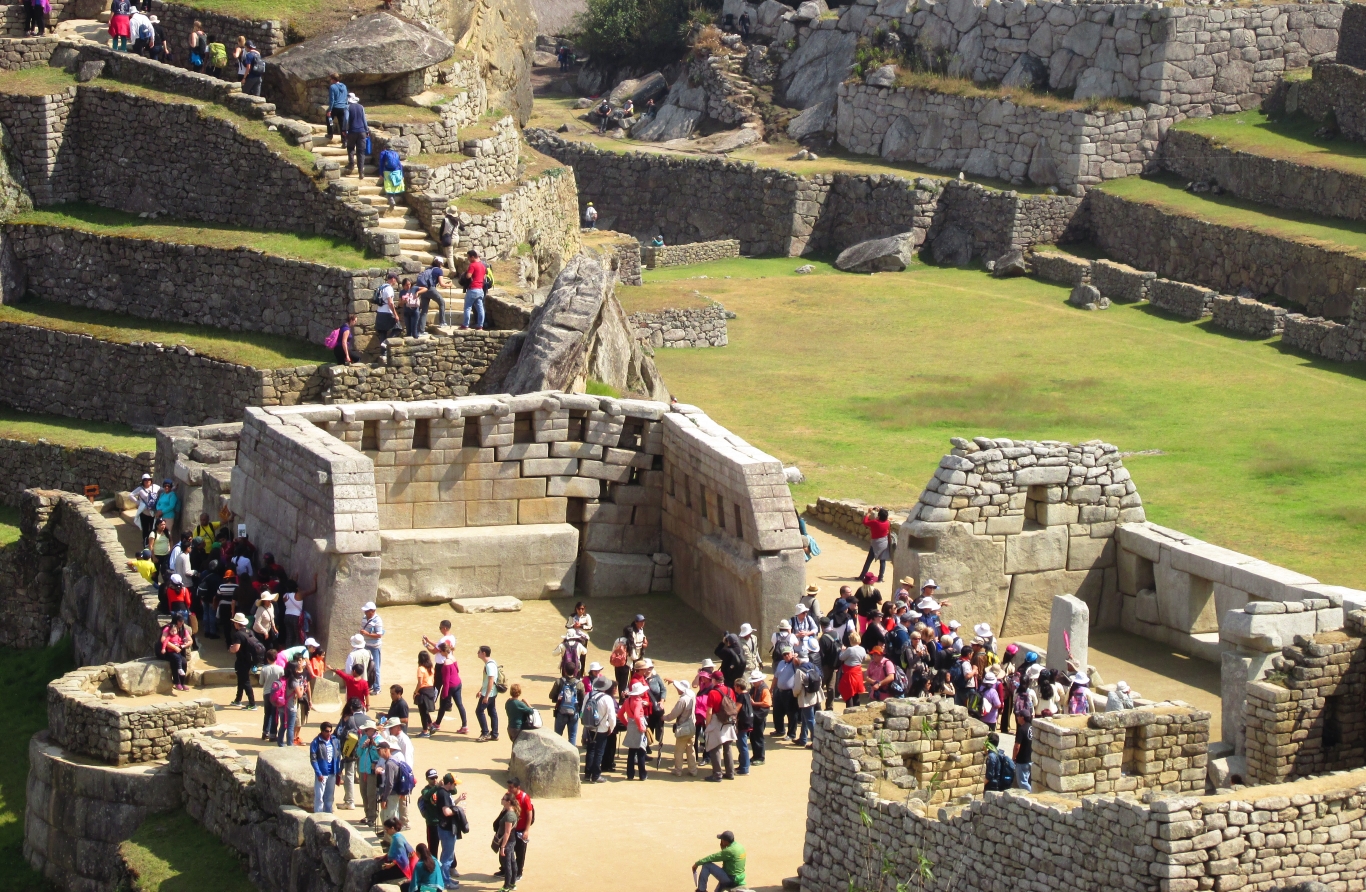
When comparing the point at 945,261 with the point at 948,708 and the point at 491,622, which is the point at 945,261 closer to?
the point at 491,622

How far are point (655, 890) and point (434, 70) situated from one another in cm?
2854

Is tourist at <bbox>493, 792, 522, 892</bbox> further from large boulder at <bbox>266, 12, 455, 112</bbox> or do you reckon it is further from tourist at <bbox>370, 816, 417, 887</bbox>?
large boulder at <bbox>266, 12, 455, 112</bbox>

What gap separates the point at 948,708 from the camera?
62.4ft

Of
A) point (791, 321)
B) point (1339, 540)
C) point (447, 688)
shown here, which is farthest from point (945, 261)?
point (447, 688)

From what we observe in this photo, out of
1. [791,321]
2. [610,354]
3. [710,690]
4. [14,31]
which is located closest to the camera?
[710,690]

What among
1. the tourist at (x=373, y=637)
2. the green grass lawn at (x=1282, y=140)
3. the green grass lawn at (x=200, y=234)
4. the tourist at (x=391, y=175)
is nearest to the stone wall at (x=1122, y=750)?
the tourist at (x=373, y=637)

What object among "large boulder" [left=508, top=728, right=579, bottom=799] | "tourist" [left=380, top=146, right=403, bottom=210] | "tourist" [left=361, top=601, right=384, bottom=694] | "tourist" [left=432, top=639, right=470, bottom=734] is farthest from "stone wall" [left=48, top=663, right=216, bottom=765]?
"tourist" [left=380, top=146, right=403, bottom=210]

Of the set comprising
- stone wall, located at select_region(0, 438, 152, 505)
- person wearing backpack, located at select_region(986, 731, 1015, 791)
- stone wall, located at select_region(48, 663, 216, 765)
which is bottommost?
stone wall, located at select_region(0, 438, 152, 505)

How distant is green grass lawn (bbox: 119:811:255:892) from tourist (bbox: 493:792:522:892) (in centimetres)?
Answer: 326

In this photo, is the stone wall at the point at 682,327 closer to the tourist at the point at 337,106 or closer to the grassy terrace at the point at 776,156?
the tourist at the point at 337,106

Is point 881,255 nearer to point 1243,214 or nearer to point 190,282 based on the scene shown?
point 1243,214

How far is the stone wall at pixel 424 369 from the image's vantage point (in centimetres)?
3566

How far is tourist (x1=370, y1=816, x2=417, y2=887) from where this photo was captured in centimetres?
1886

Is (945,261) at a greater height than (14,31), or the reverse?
(14,31)
